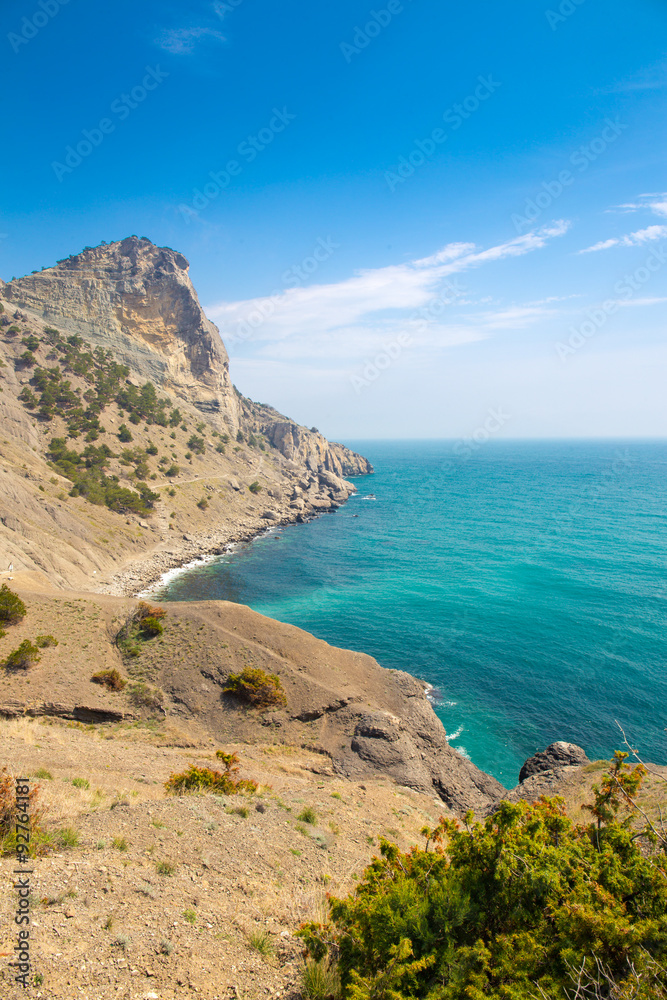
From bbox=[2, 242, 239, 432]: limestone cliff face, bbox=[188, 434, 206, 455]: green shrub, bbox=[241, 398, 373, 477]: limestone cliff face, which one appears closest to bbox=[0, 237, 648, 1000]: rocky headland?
bbox=[188, 434, 206, 455]: green shrub

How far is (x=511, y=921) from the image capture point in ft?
26.5

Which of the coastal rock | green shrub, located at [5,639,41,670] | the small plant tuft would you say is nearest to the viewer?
the small plant tuft

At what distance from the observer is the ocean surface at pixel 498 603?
29344 millimetres

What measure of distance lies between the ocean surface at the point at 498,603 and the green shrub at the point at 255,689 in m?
11.6

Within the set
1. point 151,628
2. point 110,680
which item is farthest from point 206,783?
A: point 151,628

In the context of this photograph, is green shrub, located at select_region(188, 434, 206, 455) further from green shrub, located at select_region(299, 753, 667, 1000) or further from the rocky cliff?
green shrub, located at select_region(299, 753, 667, 1000)

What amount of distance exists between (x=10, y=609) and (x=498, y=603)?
40.6 m

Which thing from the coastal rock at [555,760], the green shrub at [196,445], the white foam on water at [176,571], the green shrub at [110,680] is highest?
the green shrub at [196,445]

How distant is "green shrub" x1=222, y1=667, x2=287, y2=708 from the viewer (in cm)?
2477

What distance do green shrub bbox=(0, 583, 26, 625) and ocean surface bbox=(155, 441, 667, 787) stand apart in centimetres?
2188

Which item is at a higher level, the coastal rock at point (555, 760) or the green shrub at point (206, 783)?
the green shrub at point (206, 783)

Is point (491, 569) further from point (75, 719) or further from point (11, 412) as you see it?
point (11, 412)

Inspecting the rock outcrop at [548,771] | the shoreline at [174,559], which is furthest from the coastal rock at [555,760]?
the shoreline at [174,559]

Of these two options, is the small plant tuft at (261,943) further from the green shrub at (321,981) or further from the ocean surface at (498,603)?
the ocean surface at (498,603)
